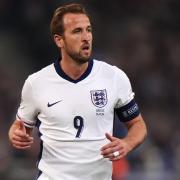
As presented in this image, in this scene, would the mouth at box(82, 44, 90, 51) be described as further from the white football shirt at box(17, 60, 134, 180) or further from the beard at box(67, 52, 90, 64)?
the white football shirt at box(17, 60, 134, 180)

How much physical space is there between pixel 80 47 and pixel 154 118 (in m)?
7.78

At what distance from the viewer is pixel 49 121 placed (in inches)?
273

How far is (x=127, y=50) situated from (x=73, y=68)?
858cm

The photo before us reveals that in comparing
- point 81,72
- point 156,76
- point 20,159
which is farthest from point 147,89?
point 81,72

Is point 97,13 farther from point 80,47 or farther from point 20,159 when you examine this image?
point 80,47

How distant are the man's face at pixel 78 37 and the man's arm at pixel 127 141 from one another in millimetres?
702

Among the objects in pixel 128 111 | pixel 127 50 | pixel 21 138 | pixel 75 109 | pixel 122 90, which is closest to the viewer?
pixel 21 138

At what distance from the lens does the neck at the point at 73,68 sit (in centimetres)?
702

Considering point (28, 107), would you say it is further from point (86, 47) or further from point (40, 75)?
point (86, 47)

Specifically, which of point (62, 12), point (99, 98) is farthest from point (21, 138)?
point (62, 12)

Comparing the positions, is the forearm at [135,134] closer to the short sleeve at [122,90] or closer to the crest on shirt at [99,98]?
the short sleeve at [122,90]

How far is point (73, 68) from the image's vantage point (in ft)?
23.1

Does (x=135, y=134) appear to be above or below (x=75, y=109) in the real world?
below

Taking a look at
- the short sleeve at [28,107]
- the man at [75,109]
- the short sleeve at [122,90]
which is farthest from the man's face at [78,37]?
the short sleeve at [28,107]
